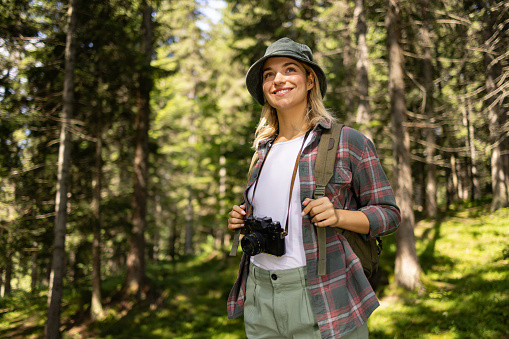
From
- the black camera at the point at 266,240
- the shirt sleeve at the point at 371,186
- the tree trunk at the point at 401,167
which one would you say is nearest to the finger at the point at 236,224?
the black camera at the point at 266,240

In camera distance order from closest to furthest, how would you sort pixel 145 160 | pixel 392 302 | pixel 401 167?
pixel 392 302 < pixel 401 167 < pixel 145 160

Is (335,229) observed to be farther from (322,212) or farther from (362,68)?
(362,68)

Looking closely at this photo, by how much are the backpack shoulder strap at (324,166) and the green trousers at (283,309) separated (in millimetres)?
189

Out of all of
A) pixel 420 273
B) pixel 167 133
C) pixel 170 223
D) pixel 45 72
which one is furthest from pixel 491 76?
pixel 170 223

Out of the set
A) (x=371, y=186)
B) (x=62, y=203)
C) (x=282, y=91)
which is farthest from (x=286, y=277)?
(x=62, y=203)

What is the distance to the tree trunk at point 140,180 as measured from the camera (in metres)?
11.2

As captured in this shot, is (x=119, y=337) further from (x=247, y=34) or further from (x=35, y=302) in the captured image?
(x=247, y=34)

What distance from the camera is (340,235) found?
1.78 m

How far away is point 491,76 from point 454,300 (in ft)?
32.8

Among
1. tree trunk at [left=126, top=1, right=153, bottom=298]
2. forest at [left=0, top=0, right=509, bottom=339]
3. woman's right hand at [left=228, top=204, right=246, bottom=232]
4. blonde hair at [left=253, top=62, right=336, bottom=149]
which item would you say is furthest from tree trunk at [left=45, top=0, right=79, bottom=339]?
woman's right hand at [left=228, top=204, right=246, bottom=232]

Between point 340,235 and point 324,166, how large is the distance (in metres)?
0.38

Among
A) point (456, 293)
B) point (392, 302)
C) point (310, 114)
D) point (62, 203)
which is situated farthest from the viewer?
point (62, 203)

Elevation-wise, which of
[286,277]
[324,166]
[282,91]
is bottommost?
[286,277]

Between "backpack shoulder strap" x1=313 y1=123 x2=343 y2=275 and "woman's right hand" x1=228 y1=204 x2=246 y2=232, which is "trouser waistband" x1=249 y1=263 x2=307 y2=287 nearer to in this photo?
"backpack shoulder strap" x1=313 y1=123 x2=343 y2=275
